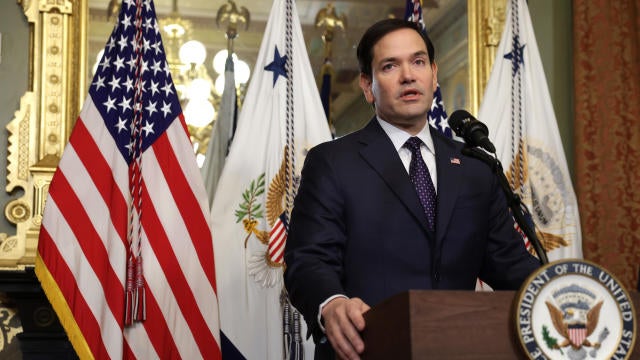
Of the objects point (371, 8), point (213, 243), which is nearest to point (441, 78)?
point (371, 8)

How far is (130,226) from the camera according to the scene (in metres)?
3.79

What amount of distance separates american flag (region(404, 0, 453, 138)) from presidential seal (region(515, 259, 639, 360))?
273 centimetres

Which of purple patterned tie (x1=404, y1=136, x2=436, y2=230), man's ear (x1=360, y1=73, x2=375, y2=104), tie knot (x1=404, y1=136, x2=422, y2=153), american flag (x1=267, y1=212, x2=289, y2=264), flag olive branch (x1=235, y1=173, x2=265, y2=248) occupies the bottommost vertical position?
american flag (x1=267, y1=212, x2=289, y2=264)

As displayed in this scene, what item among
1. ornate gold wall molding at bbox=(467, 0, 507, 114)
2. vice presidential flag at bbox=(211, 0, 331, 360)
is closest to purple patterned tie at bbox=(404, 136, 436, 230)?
vice presidential flag at bbox=(211, 0, 331, 360)

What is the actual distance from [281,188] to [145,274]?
30.9 inches

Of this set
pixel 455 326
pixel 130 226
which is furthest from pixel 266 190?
pixel 455 326

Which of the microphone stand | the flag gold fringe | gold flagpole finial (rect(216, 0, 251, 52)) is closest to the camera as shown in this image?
the microphone stand

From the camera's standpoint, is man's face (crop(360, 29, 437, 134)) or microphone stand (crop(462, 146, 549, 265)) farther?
man's face (crop(360, 29, 437, 134))

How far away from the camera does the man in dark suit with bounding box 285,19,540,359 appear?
223cm

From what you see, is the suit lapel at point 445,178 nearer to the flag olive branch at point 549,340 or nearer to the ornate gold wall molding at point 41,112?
the flag olive branch at point 549,340

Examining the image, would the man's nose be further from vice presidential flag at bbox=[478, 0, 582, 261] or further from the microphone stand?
vice presidential flag at bbox=[478, 0, 582, 261]

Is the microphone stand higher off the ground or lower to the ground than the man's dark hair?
lower

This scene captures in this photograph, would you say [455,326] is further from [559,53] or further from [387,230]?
[559,53]

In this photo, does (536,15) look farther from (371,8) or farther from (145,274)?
(145,274)
